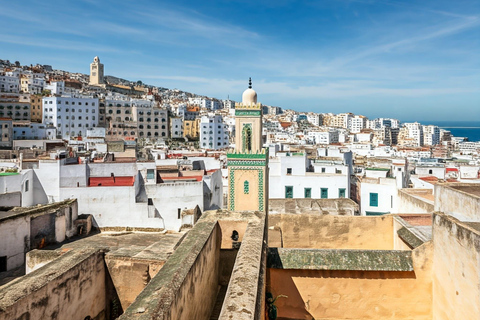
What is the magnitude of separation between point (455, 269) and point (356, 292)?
1.96 meters

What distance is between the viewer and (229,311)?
168 inches

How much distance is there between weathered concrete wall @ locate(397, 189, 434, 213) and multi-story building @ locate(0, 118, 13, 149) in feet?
149

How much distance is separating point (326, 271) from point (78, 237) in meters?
14.3

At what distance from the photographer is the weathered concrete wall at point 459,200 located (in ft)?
28.8

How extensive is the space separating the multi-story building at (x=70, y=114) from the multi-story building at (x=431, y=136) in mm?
110804

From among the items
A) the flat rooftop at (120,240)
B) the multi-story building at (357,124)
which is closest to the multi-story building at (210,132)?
the flat rooftop at (120,240)

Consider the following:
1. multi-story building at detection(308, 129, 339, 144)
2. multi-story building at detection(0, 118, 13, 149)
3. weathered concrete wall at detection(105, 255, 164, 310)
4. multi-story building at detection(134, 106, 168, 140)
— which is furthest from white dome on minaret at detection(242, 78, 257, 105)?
multi-story building at detection(308, 129, 339, 144)

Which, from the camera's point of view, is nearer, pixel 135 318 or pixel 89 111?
pixel 135 318

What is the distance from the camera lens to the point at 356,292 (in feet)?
24.5

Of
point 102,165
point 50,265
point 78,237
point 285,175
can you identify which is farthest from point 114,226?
point 50,265

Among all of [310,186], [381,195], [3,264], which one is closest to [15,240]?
[3,264]

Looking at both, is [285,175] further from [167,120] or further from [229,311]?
[167,120]

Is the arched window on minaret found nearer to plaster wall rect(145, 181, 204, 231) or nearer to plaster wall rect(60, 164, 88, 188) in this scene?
plaster wall rect(145, 181, 204, 231)

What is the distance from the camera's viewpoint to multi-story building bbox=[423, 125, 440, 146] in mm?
128000
